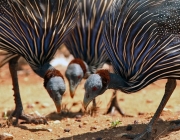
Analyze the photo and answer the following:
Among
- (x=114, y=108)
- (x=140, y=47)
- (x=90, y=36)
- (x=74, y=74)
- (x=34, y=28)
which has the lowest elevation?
(x=114, y=108)

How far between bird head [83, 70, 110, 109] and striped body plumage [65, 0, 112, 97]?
1364 mm

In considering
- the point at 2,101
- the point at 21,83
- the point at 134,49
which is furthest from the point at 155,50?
the point at 21,83

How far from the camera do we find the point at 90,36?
7.29 meters

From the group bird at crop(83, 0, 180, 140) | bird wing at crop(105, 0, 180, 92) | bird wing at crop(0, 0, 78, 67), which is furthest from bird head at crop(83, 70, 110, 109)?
bird wing at crop(0, 0, 78, 67)

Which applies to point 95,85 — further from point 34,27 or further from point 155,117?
point 34,27

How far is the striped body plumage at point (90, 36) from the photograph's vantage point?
7.22 m

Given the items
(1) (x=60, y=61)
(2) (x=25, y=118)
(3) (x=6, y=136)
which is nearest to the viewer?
(3) (x=6, y=136)

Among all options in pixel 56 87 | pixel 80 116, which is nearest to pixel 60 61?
pixel 80 116

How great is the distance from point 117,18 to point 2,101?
11.1 ft

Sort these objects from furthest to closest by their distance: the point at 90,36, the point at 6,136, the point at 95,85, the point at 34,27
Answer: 1. the point at 90,36
2. the point at 34,27
3. the point at 6,136
4. the point at 95,85

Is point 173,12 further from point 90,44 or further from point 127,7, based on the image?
point 90,44

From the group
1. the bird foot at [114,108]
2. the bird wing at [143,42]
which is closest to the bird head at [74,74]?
the bird wing at [143,42]

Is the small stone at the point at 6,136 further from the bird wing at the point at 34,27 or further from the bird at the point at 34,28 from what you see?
the bird wing at the point at 34,27

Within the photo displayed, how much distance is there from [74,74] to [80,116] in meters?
0.96
